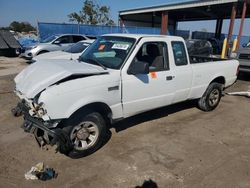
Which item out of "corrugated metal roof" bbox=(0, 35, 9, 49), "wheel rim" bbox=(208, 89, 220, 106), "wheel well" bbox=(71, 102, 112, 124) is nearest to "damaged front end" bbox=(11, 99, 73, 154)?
"wheel well" bbox=(71, 102, 112, 124)

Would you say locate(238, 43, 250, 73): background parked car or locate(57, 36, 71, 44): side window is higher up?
locate(57, 36, 71, 44): side window

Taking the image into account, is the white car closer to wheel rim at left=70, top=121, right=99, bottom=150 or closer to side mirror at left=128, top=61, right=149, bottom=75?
side mirror at left=128, top=61, right=149, bottom=75

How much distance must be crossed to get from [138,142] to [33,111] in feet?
6.56

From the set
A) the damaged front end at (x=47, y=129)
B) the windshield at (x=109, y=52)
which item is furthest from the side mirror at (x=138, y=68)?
the damaged front end at (x=47, y=129)

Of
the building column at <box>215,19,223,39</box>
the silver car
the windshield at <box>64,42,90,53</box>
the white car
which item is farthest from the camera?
the building column at <box>215,19,223,39</box>

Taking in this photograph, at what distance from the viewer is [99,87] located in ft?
11.7

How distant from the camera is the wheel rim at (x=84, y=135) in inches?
141

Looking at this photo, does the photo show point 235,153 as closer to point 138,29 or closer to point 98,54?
point 98,54

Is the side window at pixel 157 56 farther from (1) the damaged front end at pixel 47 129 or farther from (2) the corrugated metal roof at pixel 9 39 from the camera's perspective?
(2) the corrugated metal roof at pixel 9 39

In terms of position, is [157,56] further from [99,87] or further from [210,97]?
[210,97]

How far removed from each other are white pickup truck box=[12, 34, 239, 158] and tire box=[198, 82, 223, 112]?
0.73 m

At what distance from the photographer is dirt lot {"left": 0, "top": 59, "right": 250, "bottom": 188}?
3268 millimetres

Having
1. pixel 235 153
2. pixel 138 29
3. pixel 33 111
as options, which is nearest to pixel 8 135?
pixel 33 111

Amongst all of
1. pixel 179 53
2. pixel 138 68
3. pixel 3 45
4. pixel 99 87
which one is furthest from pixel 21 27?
pixel 99 87
